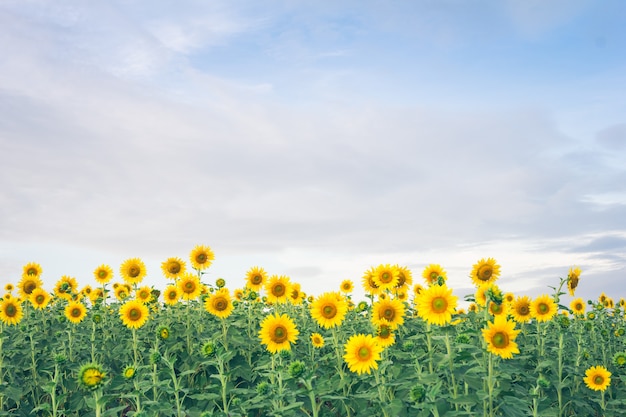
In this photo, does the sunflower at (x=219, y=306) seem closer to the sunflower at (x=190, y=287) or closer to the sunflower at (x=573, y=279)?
the sunflower at (x=190, y=287)

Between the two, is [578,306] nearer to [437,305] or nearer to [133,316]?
[437,305]

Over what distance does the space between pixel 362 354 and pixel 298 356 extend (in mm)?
2460

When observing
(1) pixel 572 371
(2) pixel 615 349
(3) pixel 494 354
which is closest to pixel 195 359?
(3) pixel 494 354

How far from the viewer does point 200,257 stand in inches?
478

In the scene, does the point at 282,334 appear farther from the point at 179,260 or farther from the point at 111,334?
the point at 111,334

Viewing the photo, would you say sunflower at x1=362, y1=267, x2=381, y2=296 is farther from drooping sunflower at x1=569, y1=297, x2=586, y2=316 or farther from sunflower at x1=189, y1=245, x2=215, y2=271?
drooping sunflower at x1=569, y1=297, x2=586, y2=316

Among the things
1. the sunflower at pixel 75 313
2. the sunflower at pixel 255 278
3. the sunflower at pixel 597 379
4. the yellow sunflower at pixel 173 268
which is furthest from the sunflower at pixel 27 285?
the sunflower at pixel 597 379

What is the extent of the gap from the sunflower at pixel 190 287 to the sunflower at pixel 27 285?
13.3 ft

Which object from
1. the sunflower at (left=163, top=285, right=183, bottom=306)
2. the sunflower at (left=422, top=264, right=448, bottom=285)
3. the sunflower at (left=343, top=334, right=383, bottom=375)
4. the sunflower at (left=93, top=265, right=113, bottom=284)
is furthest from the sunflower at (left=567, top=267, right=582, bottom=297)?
the sunflower at (left=93, top=265, right=113, bottom=284)

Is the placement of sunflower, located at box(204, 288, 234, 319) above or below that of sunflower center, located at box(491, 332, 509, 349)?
above

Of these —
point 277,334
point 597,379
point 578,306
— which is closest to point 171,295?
point 277,334

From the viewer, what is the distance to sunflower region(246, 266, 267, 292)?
39.1 feet

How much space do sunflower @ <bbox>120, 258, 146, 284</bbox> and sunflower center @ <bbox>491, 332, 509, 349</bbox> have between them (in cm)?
870

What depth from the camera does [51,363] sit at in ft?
36.1
